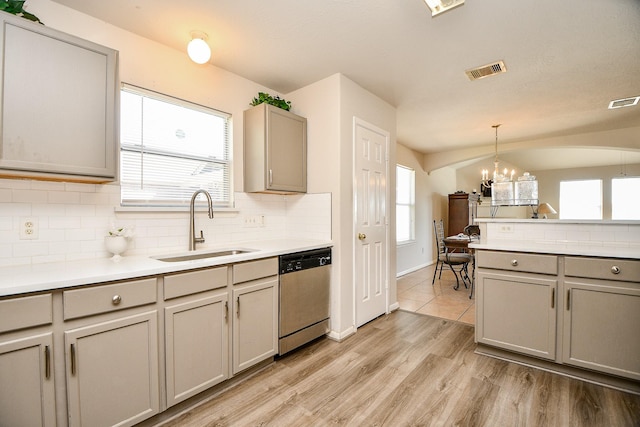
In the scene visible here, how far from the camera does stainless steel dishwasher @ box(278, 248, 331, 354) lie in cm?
236

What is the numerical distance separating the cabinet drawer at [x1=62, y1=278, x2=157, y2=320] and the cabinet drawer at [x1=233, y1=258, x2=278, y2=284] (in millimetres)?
534

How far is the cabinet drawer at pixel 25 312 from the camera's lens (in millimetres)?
1198

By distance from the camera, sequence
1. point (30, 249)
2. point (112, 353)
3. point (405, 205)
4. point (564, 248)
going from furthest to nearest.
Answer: point (405, 205) < point (564, 248) < point (30, 249) < point (112, 353)

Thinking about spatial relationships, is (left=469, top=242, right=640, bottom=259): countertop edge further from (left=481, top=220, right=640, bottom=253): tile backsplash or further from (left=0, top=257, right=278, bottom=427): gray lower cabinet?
(left=0, top=257, right=278, bottom=427): gray lower cabinet

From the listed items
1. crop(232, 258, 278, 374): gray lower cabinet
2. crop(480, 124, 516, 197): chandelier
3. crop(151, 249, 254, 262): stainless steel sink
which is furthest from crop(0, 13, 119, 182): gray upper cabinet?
crop(480, 124, 516, 197): chandelier

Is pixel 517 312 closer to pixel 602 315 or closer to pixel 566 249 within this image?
pixel 602 315

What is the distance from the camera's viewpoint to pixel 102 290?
143cm

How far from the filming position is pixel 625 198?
7750 mm

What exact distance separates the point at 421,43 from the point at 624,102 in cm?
310

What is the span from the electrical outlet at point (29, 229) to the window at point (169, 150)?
497 millimetres

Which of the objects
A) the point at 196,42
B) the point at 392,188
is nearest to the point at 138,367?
the point at 196,42

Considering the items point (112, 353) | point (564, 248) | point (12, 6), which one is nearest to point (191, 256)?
point (112, 353)

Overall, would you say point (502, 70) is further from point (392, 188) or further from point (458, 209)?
point (458, 209)

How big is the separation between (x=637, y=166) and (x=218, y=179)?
10.4 m
